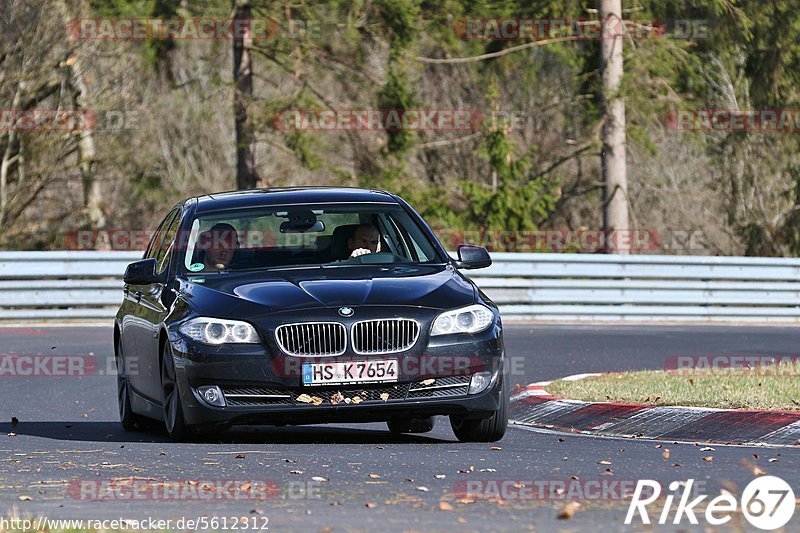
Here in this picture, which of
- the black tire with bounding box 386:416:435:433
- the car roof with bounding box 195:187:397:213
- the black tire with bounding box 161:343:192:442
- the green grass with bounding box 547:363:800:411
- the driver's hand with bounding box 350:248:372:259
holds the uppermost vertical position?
the car roof with bounding box 195:187:397:213

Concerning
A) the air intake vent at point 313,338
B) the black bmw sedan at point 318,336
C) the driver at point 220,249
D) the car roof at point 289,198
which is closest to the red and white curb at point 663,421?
the black bmw sedan at point 318,336

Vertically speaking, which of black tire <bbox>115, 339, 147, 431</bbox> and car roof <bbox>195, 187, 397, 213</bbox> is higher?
car roof <bbox>195, 187, 397, 213</bbox>

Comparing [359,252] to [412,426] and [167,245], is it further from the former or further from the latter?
[167,245]

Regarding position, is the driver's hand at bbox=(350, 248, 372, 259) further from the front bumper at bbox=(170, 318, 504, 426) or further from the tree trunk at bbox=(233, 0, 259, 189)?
the tree trunk at bbox=(233, 0, 259, 189)

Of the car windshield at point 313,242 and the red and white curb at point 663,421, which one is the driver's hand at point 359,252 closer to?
the car windshield at point 313,242

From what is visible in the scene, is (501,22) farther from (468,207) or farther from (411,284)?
(411,284)

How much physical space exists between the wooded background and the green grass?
15304 mm

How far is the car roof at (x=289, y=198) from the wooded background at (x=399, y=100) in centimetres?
1877

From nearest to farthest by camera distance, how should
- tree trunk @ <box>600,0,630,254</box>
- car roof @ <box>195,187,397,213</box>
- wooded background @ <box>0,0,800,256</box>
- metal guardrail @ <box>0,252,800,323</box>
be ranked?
car roof @ <box>195,187,397,213</box>
metal guardrail @ <box>0,252,800,323</box>
tree trunk @ <box>600,0,630,254</box>
wooded background @ <box>0,0,800,256</box>

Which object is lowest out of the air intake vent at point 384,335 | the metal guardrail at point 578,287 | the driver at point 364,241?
the metal guardrail at point 578,287

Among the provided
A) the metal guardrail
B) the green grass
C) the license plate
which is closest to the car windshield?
the license plate

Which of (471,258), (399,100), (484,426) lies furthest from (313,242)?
(399,100)

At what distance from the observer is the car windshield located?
10266mm

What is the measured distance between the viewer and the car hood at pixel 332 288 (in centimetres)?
928
